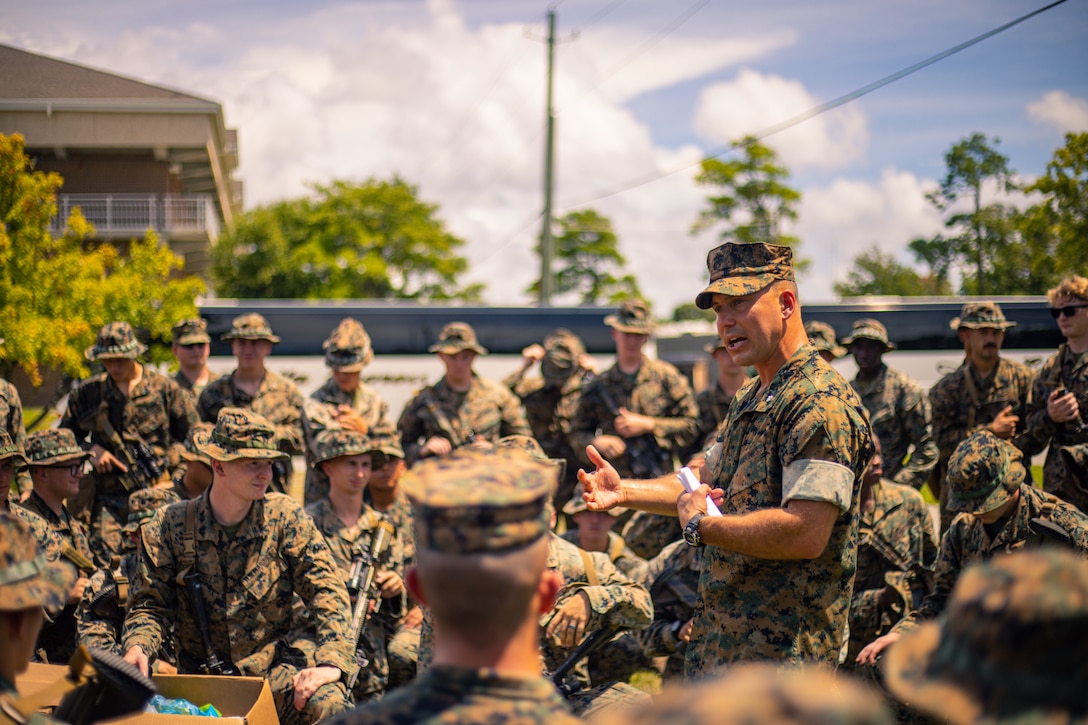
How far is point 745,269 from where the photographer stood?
373cm

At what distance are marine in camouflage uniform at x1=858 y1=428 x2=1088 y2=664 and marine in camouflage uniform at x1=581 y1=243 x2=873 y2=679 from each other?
57.9 inches

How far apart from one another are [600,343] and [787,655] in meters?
13.1

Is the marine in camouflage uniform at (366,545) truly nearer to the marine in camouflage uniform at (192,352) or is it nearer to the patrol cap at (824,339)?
the marine in camouflage uniform at (192,352)

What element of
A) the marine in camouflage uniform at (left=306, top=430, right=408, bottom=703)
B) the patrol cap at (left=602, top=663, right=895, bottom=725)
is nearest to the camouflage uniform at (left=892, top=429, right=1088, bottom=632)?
the marine in camouflage uniform at (left=306, top=430, right=408, bottom=703)

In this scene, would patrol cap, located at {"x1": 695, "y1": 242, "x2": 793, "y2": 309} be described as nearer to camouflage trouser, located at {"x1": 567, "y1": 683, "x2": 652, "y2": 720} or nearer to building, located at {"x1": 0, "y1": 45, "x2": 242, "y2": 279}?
camouflage trouser, located at {"x1": 567, "y1": 683, "x2": 652, "y2": 720}

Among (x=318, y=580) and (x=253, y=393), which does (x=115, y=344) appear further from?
(x=318, y=580)

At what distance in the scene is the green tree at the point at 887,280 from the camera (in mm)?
15508

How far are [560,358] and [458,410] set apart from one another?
1.63 meters

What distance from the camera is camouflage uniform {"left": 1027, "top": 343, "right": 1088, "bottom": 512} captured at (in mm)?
6391

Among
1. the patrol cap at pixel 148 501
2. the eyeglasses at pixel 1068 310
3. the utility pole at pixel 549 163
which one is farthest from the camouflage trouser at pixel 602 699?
the utility pole at pixel 549 163

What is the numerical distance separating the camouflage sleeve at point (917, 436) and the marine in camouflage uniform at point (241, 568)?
4.94m

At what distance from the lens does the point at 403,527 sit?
6.25 m

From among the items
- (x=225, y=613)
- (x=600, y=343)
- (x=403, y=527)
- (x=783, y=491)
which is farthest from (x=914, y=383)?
(x=600, y=343)

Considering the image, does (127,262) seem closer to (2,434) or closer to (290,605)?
(2,434)
